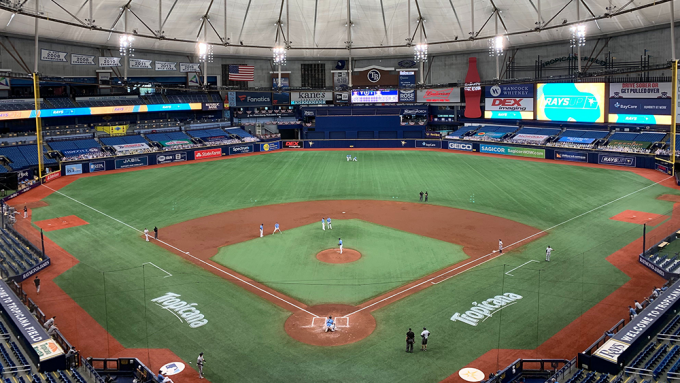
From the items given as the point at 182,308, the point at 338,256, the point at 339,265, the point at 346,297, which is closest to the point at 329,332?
the point at 346,297

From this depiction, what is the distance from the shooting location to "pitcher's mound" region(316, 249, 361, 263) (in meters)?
32.6

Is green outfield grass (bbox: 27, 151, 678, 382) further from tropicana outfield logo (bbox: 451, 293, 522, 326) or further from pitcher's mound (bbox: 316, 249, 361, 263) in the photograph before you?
pitcher's mound (bbox: 316, 249, 361, 263)

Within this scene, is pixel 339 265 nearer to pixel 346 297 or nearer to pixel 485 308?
pixel 346 297

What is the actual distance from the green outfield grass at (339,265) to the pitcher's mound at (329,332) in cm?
112

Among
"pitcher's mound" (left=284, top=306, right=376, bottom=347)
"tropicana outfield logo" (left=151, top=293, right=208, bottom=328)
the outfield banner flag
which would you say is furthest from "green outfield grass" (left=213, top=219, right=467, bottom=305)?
the outfield banner flag

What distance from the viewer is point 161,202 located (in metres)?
48.5

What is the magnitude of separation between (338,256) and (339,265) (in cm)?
163

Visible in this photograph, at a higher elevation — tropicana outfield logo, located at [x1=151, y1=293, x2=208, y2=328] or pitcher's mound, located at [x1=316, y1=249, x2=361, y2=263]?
pitcher's mound, located at [x1=316, y1=249, x2=361, y2=263]

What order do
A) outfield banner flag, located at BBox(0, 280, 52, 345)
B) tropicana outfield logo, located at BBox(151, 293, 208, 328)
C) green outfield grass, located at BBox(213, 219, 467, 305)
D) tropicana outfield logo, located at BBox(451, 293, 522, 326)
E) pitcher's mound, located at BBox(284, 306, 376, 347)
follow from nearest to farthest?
outfield banner flag, located at BBox(0, 280, 52, 345)
pitcher's mound, located at BBox(284, 306, 376, 347)
tropicana outfield logo, located at BBox(451, 293, 522, 326)
tropicana outfield logo, located at BBox(151, 293, 208, 328)
green outfield grass, located at BBox(213, 219, 467, 305)

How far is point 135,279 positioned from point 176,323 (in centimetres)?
685

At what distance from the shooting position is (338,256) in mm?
33281

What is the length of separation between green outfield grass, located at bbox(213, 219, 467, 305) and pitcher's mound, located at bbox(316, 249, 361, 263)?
0.43 m

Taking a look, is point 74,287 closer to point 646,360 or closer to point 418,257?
point 418,257

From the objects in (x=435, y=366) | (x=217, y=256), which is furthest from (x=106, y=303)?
(x=435, y=366)
